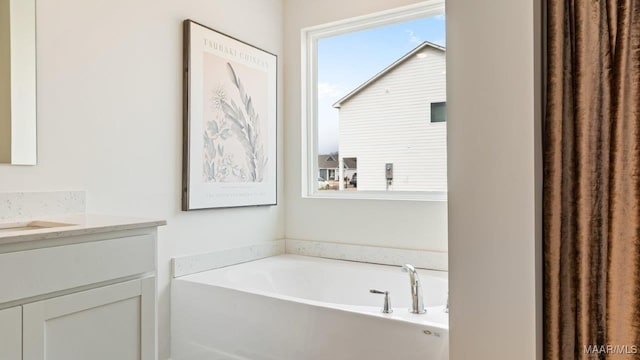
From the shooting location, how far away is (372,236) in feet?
9.71

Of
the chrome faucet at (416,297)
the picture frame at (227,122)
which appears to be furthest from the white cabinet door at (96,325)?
the chrome faucet at (416,297)

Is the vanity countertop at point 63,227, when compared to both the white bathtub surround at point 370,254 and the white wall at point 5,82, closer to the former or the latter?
the white wall at point 5,82

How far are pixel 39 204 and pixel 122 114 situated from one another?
1.95 feet

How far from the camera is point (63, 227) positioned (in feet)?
4.92

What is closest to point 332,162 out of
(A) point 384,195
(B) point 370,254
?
(A) point 384,195

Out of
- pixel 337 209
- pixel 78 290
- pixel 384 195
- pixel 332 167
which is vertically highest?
pixel 332 167

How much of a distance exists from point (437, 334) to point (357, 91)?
190 centimetres

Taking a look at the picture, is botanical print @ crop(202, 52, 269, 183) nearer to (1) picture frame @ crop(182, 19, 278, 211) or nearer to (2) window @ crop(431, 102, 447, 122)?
(1) picture frame @ crop(182, 19, 278, 211)

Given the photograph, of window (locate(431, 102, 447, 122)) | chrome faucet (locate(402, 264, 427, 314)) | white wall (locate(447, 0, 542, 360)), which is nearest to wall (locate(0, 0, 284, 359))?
chrome faucet (locate(402, 264, 427, 314))

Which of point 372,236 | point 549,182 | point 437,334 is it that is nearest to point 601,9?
point 549,182

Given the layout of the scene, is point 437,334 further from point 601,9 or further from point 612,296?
point 601,9

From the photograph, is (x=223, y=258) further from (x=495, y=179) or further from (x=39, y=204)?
(x=495, y=179)

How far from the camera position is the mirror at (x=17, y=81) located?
5.85 feet

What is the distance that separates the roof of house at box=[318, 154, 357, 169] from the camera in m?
3.17
